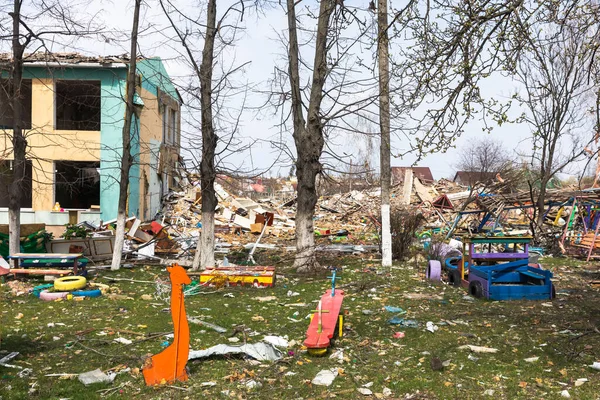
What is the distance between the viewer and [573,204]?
53.1ft

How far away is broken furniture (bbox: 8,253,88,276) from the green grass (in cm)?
90

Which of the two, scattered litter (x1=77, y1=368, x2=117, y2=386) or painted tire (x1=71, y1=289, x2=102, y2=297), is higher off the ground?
painted tire (x1=71, y1=289, x2=102, y2=297)

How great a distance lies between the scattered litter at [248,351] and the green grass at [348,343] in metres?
0.11

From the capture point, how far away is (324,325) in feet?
21.7

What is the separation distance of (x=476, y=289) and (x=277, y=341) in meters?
4.53

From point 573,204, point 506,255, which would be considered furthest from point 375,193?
point 506,255

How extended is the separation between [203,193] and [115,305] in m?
4.12

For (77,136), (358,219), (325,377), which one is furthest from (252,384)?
(358,219)

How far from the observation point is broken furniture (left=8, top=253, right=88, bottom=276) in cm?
1099

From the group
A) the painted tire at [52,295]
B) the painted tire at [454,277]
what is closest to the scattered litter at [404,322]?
the painted tire at [454,277]

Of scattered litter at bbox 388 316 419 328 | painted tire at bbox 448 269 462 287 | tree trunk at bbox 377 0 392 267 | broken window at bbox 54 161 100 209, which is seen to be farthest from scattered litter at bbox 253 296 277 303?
broken window at bbox 54 161 100 209

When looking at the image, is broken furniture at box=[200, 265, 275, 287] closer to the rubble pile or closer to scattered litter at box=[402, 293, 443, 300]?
scattered litter at box=[402, 293, 443, 300]

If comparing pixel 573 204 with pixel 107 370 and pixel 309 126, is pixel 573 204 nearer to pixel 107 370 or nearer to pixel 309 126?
pixel 309 126

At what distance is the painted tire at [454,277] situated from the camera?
34.8 ft
